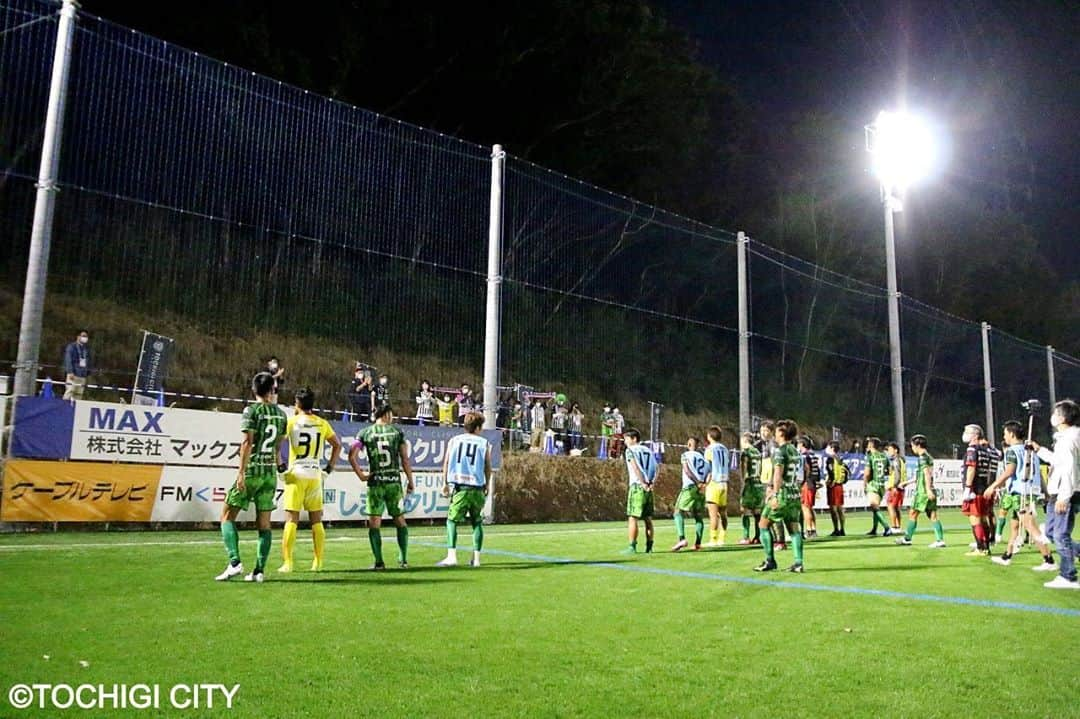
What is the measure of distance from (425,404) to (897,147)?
18.4 metres

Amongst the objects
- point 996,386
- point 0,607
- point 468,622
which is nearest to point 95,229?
point 0,607

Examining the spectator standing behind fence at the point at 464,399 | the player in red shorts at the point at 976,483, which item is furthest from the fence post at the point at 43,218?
the player in red shorts at the point at 976,483

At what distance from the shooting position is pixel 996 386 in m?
34.9

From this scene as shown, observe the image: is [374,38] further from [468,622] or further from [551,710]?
[551,710]

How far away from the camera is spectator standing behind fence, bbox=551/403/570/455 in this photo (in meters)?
21.1

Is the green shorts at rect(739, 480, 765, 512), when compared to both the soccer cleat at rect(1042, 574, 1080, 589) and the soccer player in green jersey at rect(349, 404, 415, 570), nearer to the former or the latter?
the soccer cleat at rect(1042, 574, 1080, 589)

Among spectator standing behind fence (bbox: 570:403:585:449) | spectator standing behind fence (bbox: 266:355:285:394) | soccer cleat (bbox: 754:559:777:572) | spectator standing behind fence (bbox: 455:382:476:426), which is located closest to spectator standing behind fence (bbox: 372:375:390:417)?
spectator standing behind fence (bbox: 266:355:285:394)

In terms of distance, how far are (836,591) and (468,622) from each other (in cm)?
416

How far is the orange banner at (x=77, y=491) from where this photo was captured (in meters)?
12.4

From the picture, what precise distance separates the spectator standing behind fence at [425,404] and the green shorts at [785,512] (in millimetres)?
9786

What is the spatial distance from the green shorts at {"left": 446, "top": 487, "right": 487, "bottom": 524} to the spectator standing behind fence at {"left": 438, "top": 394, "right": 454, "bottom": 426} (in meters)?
8.75

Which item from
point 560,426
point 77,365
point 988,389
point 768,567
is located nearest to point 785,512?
point 768,567

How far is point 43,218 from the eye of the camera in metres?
13.1

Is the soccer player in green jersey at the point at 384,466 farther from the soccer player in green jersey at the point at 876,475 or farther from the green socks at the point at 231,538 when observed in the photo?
the soccer player in green jersey at the point at 876,475
